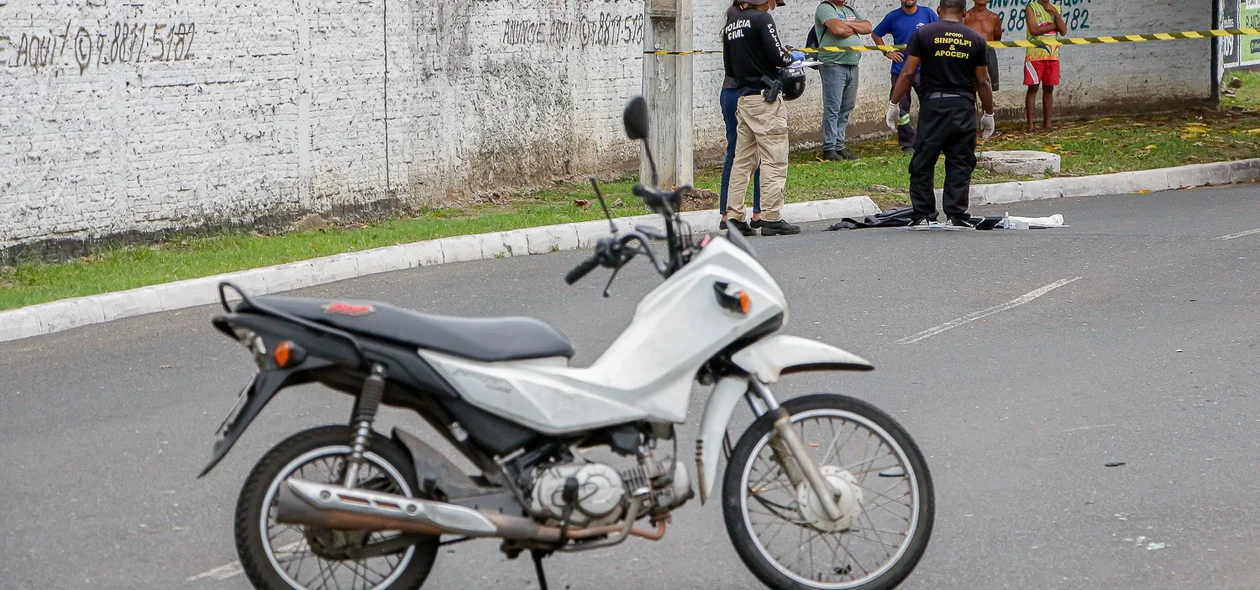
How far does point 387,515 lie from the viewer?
13.0ft

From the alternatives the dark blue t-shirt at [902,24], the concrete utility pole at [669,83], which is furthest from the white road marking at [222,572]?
the dark blue t-shirt at [902,24]

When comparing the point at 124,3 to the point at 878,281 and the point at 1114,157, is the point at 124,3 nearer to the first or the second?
the point at 878,281

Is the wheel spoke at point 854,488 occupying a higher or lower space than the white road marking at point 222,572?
higher

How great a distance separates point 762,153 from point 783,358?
24.8 ft

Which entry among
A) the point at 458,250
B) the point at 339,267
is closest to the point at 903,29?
the point at 458,250

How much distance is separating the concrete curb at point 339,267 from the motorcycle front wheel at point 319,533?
3.88m

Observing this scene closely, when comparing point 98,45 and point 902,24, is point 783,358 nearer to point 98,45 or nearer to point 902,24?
point 98,45

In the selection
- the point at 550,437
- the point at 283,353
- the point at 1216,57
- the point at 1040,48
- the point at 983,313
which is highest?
the point at 1040,48

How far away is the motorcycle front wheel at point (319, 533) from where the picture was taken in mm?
3975

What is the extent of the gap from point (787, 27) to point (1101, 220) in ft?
21.7

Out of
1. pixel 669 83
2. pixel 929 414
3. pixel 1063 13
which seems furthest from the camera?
pixel 1063 13

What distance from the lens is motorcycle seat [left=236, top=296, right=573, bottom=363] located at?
155 inches

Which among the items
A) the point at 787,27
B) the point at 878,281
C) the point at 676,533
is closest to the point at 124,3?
the point at 878,281

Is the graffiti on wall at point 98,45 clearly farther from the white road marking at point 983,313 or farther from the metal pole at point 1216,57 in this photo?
the metal pole at point 1216,57
